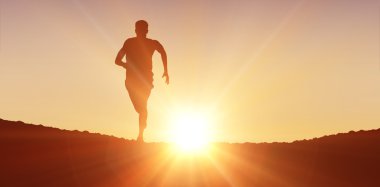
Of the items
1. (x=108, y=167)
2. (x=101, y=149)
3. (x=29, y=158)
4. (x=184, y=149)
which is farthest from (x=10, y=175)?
(x=184, y=149)

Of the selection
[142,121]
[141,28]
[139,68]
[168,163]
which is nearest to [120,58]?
[139,68]

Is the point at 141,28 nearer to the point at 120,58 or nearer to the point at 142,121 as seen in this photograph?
the point at 120,58

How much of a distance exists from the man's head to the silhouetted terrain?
103 inches

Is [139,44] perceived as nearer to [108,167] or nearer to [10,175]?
[108,167]

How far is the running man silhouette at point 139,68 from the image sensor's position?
13391 millimetres

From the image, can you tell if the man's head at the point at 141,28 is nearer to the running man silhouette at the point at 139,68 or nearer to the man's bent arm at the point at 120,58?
the running man silhouette at the point at 139,68

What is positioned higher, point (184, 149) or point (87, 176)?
point (184, 149)

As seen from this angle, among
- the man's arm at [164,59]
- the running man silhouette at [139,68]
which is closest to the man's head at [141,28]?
the running man silhouette at [139,68]

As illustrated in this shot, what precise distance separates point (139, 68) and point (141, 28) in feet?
3.24

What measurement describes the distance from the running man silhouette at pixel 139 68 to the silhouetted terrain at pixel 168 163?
5.11 feet

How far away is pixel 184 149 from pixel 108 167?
3570 mm

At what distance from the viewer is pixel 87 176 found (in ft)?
28.0

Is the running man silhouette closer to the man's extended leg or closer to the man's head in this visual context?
the man's extended leg

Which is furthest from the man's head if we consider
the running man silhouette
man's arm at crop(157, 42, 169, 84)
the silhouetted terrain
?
the silhouetted terrain
